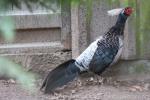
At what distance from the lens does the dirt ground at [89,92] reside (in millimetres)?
4320

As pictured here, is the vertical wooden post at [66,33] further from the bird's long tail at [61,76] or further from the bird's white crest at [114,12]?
the bird's white crest at [114,12]

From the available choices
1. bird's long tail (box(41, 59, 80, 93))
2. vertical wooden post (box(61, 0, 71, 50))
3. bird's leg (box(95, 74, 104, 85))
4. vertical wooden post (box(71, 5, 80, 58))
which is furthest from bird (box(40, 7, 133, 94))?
vertical wooden post (box(61, 0, 71, 50))

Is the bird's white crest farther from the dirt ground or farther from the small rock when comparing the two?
the small rock

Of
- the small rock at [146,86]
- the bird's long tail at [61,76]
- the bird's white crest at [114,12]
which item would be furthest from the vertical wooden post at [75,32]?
the small rock at [146,86]

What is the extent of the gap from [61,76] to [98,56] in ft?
1.46

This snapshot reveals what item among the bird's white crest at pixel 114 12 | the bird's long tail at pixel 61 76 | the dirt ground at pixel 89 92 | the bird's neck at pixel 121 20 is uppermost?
the bird's white crest at pixel 114 12

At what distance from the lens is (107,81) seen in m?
4.79

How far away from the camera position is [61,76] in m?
4.54

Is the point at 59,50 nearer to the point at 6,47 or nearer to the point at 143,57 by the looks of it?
the point at 6,47

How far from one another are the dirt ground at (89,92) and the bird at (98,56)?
0.12 metres

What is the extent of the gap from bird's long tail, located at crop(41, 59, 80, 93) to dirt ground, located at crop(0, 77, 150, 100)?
0.28ft

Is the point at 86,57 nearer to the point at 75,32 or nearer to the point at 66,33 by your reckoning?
the point at 75,32

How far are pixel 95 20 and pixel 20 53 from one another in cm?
97

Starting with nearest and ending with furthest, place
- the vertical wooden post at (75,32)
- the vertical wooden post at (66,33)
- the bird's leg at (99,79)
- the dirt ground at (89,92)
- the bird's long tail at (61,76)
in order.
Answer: the dirt ground at (89,92) < the bird's long tail at (61,76) < the bird's leg at (99,79) < the vertical wooden post at (75,32) < the vertical wooden post at (66,33)
